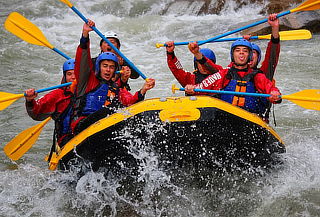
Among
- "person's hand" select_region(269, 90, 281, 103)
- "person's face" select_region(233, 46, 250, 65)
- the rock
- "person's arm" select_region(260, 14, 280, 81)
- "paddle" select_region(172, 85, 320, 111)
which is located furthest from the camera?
the rock

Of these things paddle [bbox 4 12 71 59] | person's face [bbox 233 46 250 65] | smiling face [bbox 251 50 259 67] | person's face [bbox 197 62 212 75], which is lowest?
person's face [bbox 197 62 212 75]

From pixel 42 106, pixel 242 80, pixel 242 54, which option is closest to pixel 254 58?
pixel 242 54

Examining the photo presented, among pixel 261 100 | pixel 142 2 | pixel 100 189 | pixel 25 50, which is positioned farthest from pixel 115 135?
pixel 142 2

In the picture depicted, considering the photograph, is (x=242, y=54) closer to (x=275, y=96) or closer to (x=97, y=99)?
(x=275, y=96)

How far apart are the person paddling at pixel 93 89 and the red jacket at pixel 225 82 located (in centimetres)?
67

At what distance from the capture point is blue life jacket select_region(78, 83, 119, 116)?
4910 mm

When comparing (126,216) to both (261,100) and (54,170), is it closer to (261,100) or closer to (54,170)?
(54,170)

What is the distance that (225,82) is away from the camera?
16.6 feet

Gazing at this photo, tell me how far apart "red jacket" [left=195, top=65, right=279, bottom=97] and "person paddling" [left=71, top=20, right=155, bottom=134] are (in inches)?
26.4

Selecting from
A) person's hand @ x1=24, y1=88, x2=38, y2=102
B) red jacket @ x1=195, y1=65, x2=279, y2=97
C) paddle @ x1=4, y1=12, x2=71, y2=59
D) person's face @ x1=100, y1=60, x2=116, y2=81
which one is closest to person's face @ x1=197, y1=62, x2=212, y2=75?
red jacket @ x1=195, y1=65, x2=279, y2=97

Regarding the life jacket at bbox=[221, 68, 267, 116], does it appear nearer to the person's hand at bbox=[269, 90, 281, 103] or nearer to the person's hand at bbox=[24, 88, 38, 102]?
the person's hand at bbox=[269, 90, 281, 103]

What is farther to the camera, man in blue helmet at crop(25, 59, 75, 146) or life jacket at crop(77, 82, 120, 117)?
man in blue helmet at crop(25, 59, 75, 146)

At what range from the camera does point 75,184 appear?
196 inches

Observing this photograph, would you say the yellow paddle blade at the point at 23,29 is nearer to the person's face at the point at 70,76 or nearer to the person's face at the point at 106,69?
the person's face at the point at 70,76
